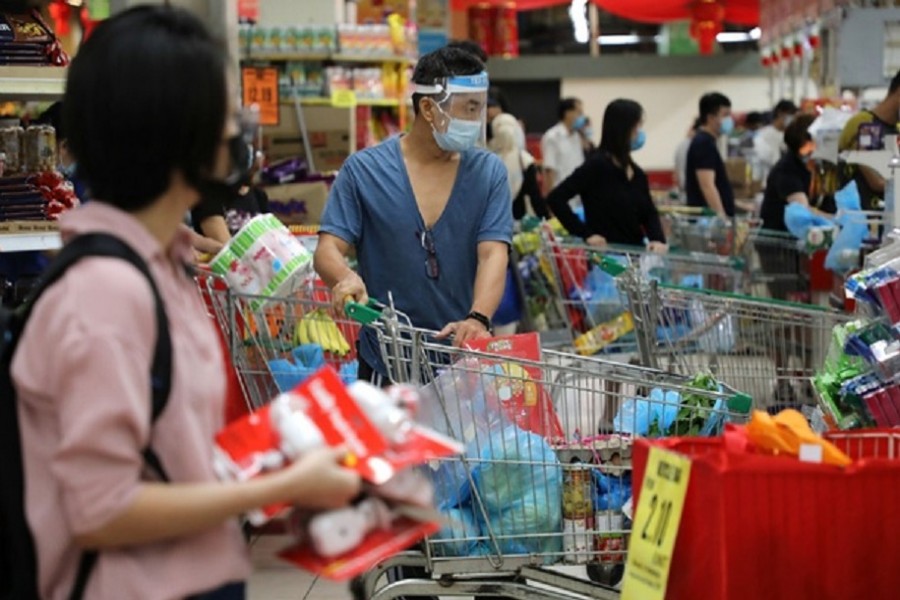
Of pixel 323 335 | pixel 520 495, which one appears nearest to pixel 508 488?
pixel 520 495

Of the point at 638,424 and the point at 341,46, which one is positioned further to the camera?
the point at 341,46

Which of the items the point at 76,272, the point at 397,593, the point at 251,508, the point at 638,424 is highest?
the point at 76,272

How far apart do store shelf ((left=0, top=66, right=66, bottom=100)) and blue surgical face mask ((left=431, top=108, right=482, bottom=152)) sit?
1097 millimetres

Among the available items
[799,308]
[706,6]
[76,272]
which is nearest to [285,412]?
[76,272]

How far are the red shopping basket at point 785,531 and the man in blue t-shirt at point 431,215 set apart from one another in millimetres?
1849

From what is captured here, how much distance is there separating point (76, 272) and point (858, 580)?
4.88ft

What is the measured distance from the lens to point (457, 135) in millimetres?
4660

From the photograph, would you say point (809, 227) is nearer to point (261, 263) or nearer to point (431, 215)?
point (431, 215)

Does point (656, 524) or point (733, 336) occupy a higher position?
point (656, 524)

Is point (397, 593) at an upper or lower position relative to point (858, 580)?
lower

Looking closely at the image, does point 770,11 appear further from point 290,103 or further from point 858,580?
point 858,580

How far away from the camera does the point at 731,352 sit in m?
5.94

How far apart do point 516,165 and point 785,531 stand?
26.4 feet

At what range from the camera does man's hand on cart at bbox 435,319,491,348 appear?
4.32 m
